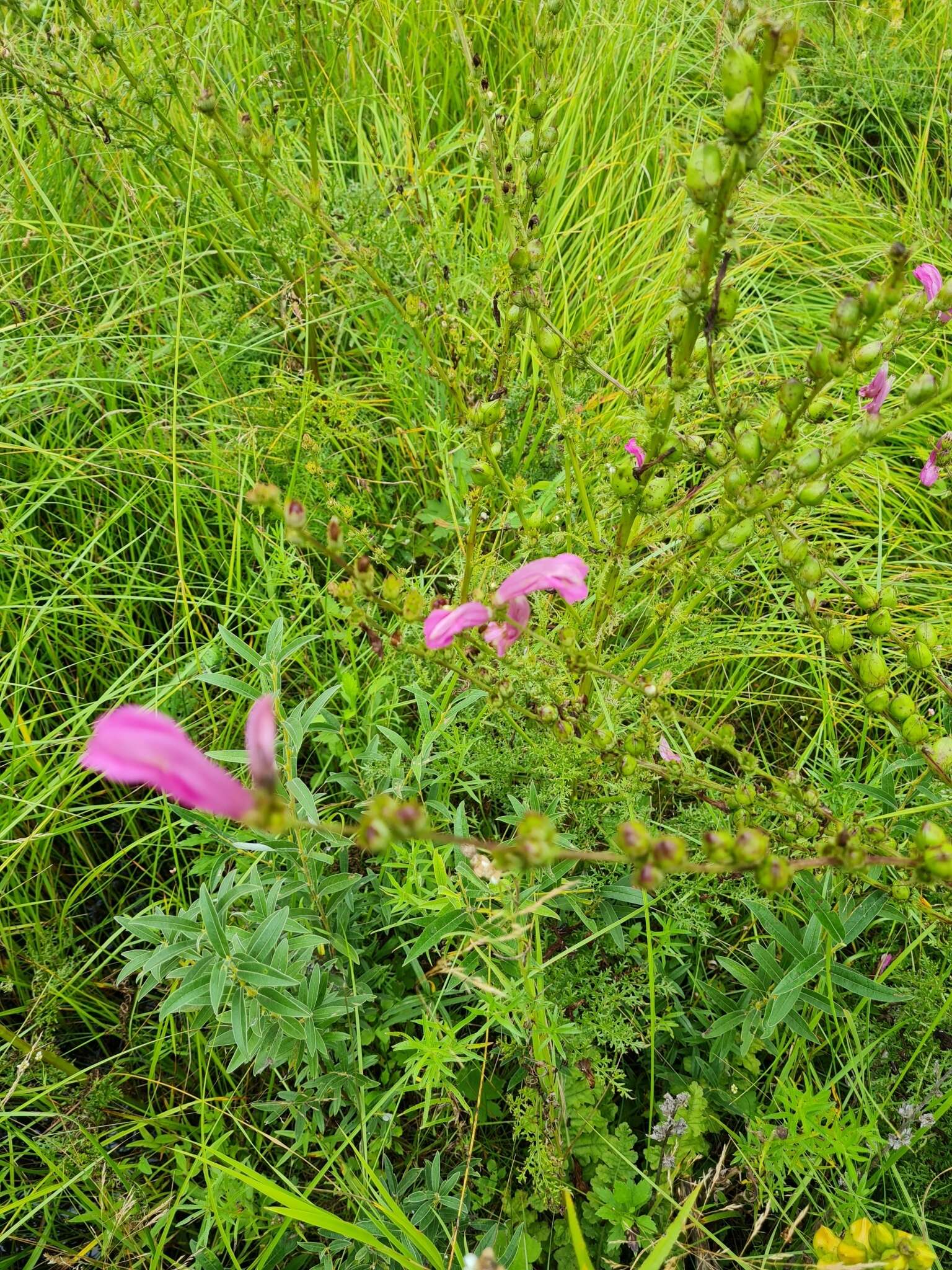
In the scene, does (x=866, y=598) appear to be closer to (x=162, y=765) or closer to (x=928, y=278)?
(x=928, y=278)

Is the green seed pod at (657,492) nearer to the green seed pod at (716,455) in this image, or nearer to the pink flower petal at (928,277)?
the green seed pod at (716,455)

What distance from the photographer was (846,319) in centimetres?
A: 108

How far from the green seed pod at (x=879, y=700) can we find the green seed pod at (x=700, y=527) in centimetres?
33

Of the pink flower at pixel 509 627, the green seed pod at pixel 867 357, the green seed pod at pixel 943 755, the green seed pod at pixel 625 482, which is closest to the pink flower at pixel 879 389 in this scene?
the green seed pod at pixel 867 357

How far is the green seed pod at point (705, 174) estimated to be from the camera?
0.99m

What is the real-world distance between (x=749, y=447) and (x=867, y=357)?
20 centimetres

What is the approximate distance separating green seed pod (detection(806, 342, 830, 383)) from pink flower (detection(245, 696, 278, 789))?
814 mm

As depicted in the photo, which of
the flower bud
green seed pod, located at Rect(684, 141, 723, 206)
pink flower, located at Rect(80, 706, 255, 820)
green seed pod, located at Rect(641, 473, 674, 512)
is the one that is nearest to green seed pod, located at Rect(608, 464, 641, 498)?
green seed pod, located at Rect(641, 473, 674, 512)

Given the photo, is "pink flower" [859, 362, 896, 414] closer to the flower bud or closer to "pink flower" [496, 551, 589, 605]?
"pink flower" [496, 551, 589, 605]

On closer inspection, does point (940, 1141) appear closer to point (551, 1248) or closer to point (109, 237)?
point (551, 1248)

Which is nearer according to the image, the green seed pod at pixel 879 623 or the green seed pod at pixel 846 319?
the green seed pod at pixel 846 319

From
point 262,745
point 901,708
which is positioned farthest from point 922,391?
point 262,745

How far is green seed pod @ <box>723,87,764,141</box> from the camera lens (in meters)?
0.94

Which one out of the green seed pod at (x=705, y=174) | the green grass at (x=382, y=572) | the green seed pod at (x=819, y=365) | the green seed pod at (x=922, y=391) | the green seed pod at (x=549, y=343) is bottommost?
the green grass at (x=382, y=572)
